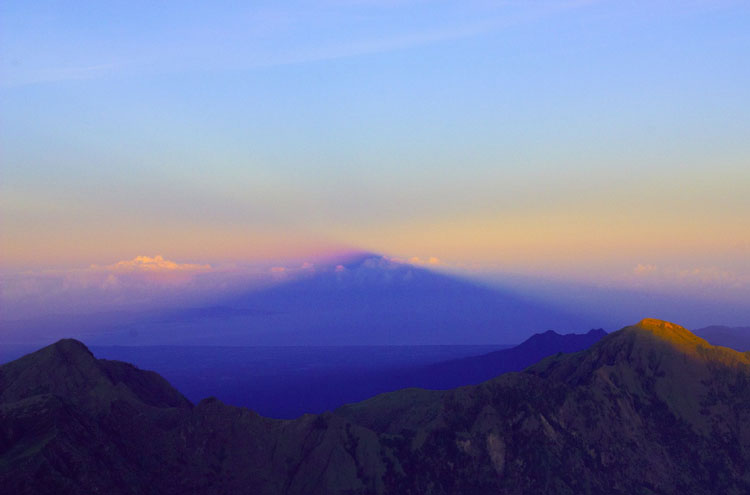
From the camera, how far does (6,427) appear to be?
193750mm

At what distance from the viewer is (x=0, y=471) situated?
17762cm

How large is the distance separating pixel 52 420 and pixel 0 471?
2202 cm

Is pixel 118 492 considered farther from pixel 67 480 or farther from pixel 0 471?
pixel 0 471

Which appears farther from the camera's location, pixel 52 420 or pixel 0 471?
pixel 52 420

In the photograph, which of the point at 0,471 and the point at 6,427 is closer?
the point at 0,471

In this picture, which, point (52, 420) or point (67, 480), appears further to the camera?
point (52, 420)

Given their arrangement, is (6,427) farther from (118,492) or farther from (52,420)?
(118,492)

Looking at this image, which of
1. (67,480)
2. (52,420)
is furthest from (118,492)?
(52,420)

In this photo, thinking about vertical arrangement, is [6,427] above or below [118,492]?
above

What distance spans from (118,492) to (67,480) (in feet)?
47.4

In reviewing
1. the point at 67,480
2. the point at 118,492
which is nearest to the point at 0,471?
the point at 67,480

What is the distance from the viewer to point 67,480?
185m

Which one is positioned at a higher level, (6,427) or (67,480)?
(6,427)

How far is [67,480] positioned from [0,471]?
1571 centimetres
